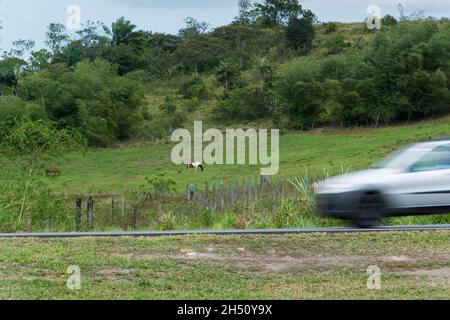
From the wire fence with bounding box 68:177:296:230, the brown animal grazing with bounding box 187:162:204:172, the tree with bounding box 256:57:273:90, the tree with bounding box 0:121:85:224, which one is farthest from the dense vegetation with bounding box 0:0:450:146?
the tree with bounding box 0:121:85:224

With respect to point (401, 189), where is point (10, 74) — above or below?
above

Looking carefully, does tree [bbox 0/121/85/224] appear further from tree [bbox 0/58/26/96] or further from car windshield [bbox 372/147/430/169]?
tree [bbox 0/58/26/96]

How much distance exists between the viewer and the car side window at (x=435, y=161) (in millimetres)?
13695

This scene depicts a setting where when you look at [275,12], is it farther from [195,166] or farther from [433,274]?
[433,274]

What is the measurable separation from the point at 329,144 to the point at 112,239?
5175cm

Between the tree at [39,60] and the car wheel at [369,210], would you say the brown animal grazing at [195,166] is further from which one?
the car wheel at [369,210]

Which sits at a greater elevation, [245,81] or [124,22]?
[124,22]

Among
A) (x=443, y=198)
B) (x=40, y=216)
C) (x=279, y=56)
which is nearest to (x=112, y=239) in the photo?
(x=443, y=198)

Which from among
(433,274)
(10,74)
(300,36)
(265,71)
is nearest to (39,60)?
(10,74)

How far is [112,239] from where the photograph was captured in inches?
535

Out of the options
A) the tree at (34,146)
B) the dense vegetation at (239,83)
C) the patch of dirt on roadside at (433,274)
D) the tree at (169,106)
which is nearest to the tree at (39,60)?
the dense vegetation at (239,83)

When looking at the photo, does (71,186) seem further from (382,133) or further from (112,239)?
(112,239)

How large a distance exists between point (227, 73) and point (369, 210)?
78723 millimetres

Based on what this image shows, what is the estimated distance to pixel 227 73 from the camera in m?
91.8
